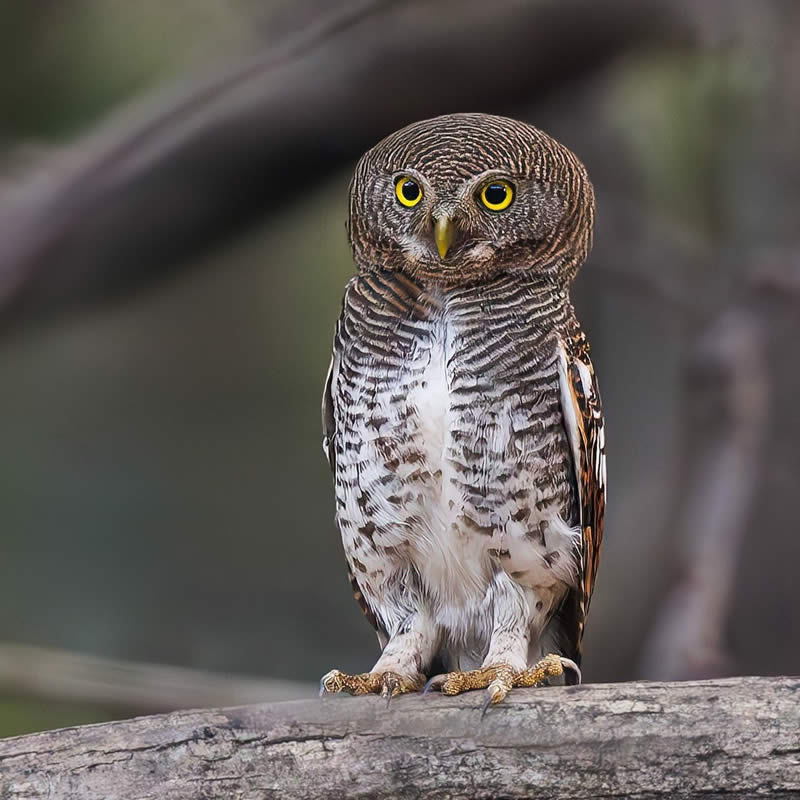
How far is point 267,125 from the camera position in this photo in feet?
7.39

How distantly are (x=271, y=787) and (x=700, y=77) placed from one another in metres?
1.94

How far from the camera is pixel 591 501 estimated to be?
144cm

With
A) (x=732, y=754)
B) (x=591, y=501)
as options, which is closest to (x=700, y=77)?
(x=591, y=501)

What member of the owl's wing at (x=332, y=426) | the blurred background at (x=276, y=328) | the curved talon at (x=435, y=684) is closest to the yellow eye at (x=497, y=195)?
the owl's wing at (x=332, y=426)

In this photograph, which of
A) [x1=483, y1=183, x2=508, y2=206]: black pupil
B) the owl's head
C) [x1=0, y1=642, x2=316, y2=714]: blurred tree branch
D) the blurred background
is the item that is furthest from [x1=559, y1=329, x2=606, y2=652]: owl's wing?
[x1=0, y1=642, x2=316, y2=714]: blurred tree branch

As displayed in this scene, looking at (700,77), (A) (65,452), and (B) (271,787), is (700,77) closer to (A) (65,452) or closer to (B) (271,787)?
(A) (65,452)

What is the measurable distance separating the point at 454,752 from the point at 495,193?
27.0 inches

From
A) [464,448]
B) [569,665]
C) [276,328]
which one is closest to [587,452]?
[464,448]

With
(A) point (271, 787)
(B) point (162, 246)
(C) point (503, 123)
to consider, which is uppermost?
(B) point (162, 246)

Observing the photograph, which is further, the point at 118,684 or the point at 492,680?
the point at 118,684

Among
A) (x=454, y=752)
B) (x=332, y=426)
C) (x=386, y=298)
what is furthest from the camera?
(x=332, y=426)

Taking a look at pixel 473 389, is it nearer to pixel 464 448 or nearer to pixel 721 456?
pixel 464 448

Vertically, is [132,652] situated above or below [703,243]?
below

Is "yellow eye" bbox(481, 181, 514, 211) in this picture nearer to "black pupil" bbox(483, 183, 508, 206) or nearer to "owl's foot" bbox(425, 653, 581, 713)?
"black pupil" bbox(483, 183, 508, 206)
